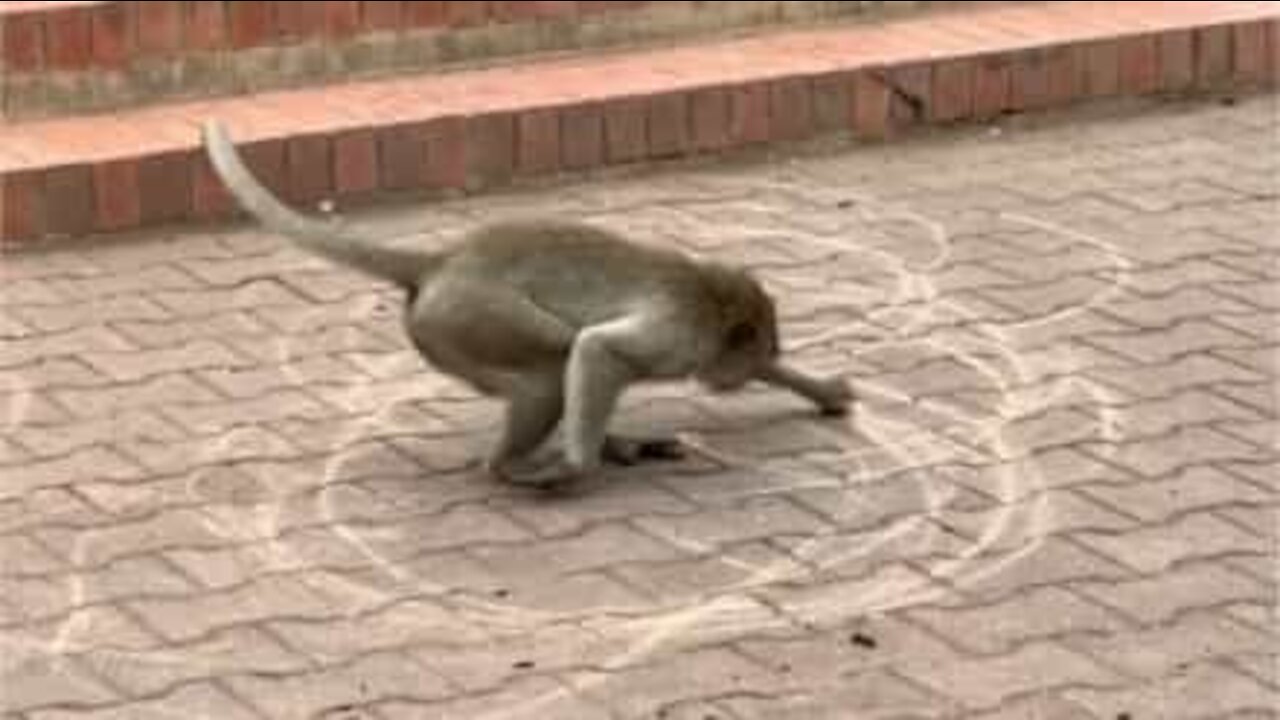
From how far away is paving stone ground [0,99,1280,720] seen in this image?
4.53 m

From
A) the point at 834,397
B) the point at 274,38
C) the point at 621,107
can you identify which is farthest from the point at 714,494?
the point at 274,38

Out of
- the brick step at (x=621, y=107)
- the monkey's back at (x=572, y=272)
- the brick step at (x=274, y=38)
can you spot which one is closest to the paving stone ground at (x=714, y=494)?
the brick step at (x=621, y=107)

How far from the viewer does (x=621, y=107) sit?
732 cm

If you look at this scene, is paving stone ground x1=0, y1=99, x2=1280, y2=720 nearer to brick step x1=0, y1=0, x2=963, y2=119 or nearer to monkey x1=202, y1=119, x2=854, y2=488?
monkey x1=202, y1=119, x2=854, y2=488

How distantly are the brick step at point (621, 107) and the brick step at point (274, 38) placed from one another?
0.08 m

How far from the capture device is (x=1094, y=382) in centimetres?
588

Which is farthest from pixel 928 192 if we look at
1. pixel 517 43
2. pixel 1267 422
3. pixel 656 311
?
pixel 656 311

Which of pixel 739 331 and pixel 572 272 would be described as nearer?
pixel 572 272

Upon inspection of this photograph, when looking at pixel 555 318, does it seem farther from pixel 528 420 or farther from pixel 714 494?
pixel 714 494

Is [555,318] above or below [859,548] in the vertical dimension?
above

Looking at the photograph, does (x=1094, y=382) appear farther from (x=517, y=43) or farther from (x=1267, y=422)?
(x=517, y=43)

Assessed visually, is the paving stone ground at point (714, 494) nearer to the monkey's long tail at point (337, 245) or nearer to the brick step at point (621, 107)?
the brick step at point (621, 107)

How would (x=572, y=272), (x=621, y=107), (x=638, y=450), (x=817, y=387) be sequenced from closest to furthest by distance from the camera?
(x=572, y=272) → (x=638, y=450) → (x=817, y=387) → (x=621, y=107)

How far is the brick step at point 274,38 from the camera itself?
7.17m
